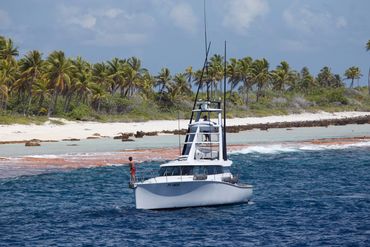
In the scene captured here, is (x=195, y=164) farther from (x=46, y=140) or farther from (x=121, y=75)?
(x=121, y=75)

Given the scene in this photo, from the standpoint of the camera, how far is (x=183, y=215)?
32.8 meters

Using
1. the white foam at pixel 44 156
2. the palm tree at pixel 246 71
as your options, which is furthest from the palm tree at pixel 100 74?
the white foam at pixel 44 156

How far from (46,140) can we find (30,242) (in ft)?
161

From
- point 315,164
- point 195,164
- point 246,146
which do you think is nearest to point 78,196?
point 195,164

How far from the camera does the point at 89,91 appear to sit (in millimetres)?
109062

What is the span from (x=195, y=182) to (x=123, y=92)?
94.4 metres

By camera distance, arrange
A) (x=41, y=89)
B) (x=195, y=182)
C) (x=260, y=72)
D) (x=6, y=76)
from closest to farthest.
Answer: (x=195, y=182) < (x=6, y=76) < (x=41, y=89) < (x=260, y=72)

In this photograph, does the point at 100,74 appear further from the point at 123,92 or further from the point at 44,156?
the point at 44,156

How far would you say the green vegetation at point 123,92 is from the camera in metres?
102

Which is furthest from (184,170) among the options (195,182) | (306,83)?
(306,83)

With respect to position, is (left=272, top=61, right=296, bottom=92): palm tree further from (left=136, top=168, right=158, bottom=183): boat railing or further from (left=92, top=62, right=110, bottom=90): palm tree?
(left=136, top=168, right=158, bottom=183): boat railing

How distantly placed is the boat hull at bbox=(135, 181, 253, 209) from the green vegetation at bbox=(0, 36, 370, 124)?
45170 millimetres

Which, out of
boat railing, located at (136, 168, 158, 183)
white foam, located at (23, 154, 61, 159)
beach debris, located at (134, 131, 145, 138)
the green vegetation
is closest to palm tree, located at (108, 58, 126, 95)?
the green vegetation

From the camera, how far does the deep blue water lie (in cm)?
2845
